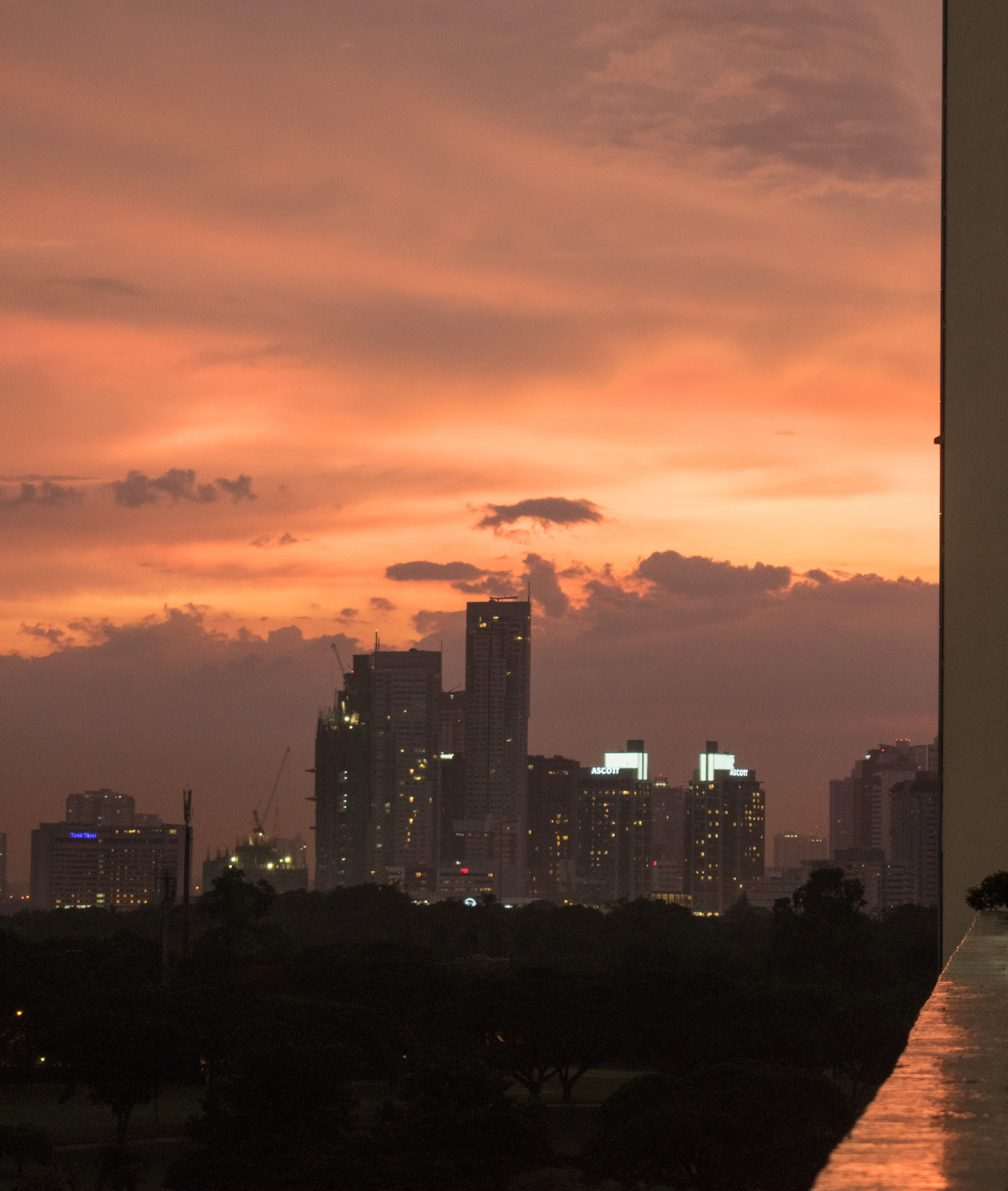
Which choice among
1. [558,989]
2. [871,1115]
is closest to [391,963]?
[558,989]

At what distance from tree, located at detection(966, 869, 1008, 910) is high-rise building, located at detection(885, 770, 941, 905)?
14832 cm

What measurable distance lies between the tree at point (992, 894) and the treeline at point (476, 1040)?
60.6ft

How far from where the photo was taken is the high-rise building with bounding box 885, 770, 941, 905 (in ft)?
538

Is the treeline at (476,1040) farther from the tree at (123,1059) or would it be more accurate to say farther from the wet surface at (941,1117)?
the wet surface at (941,1117)

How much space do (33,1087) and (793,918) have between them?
38983 millimetres

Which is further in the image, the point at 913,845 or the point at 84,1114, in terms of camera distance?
the point at 913,845

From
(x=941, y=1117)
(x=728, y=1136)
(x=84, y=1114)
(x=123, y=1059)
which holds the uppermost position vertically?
(x=941, y=1117)

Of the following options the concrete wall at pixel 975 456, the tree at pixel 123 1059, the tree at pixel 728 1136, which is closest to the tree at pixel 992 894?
the concrete wall at pixel 975 456

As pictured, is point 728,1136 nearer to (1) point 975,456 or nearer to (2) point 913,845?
(1) point 975,456

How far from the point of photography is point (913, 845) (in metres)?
186

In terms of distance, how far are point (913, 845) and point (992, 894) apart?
18064 centimetres

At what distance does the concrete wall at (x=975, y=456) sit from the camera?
18.9 meters

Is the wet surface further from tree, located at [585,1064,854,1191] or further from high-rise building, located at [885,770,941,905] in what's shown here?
high-rise building, located at [885,770,941,905]

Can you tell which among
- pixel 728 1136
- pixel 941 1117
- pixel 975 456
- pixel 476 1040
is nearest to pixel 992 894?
pixel 975 456
